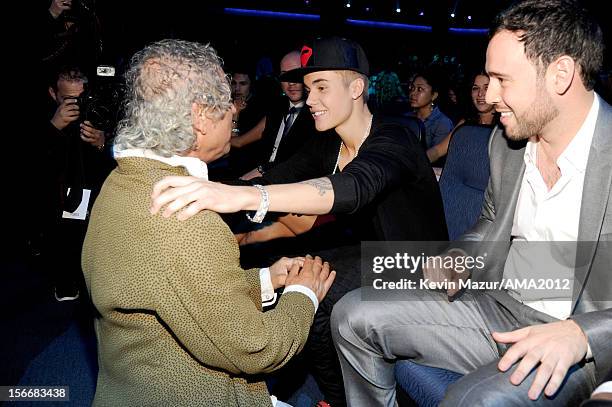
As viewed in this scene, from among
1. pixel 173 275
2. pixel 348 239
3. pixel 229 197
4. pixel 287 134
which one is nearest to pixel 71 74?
pixel 287 134

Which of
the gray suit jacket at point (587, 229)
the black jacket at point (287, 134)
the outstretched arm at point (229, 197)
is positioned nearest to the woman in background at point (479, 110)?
the black jacket at point (287, 134)

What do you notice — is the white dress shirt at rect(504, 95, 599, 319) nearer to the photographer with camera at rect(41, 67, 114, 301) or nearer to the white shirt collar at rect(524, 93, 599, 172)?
the white shirt collar at rect(524, 93, 599, 172)

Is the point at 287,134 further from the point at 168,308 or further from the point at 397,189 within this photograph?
the point at 168,308

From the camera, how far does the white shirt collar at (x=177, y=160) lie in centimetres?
130

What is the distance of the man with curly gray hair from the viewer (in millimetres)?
1180

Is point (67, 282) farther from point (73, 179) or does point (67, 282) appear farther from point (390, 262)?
point (390, 262)

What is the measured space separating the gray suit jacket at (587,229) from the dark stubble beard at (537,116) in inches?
5.0

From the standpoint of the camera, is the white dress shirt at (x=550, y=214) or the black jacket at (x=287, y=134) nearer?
the white dress shirt at (x=550, y=214)

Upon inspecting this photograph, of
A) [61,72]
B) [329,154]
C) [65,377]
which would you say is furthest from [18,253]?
[329,154]

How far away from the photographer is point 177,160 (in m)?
1.35

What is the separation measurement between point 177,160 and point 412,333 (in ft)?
2.95

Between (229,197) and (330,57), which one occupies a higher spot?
(330,57)

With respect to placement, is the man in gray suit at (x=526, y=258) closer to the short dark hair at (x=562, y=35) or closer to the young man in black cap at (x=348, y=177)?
the short dark hair at (x=562, y=35)

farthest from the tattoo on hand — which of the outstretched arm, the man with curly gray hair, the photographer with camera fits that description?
the photographer with camera
